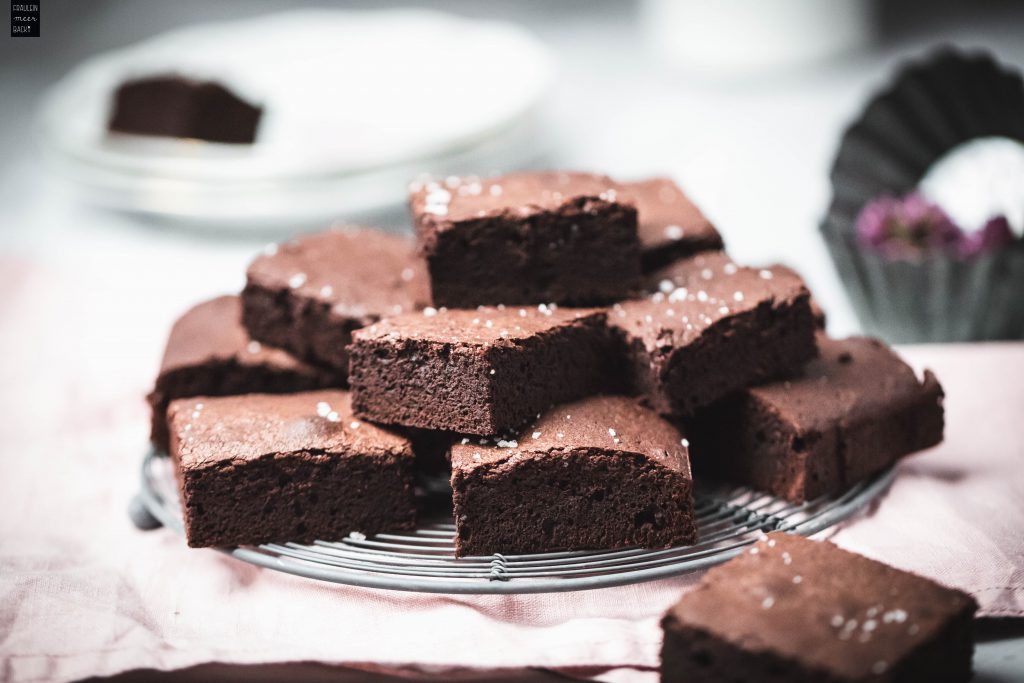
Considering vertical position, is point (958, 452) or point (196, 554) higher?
point (958, 452)

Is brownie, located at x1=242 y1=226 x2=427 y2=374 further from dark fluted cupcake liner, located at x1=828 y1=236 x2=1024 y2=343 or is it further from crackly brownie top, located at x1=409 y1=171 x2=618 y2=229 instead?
dark fluted cupcake liner, located at x1=828 y1=236 x2=1024 y2=343

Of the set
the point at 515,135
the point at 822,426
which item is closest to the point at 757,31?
the point at 515,135

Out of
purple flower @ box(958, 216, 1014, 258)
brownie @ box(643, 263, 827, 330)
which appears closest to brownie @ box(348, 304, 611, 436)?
brownie @ box(643, 263, 827, 330)

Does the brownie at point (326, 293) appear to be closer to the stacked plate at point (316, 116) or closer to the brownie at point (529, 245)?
the brownie at point (529, 245)

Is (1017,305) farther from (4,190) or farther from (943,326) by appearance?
(4,190)

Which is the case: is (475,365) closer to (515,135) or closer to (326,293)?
(326,293)

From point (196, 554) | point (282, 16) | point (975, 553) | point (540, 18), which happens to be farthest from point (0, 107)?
point (975, 553)
